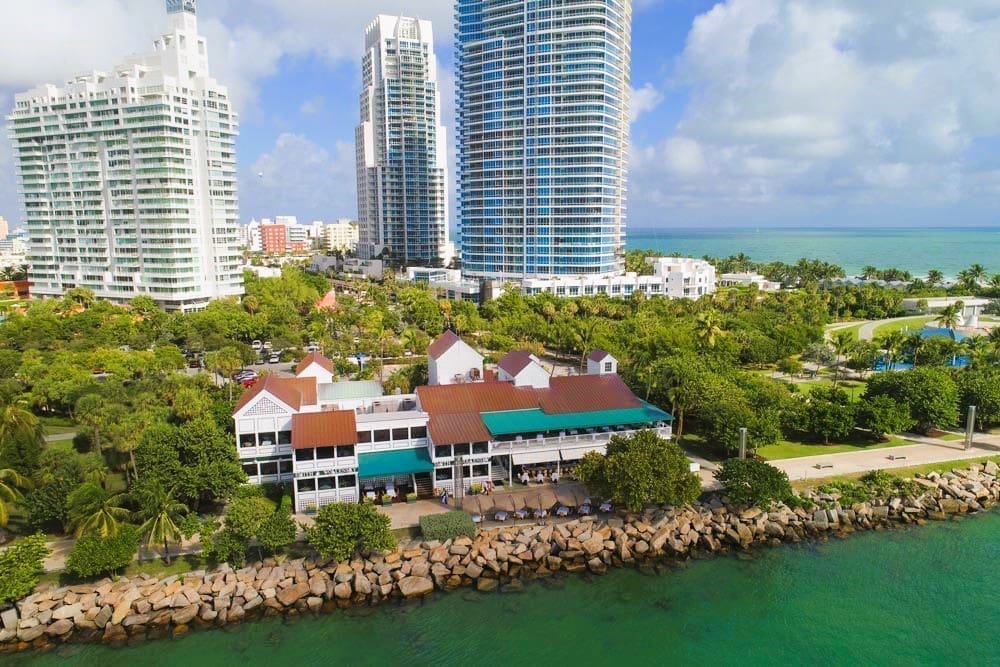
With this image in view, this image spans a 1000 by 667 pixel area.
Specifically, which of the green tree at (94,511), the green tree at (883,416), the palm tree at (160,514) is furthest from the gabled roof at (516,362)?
the green tree at (94,511)

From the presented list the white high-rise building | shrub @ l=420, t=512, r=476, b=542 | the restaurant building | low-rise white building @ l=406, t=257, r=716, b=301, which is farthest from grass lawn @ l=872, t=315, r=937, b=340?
the white high-rise building

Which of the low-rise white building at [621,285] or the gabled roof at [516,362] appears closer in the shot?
the gabled roof at [516,362]

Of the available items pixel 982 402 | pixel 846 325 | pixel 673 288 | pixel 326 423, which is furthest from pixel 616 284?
pixel 326 423

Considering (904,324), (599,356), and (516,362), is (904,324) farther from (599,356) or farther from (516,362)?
(516,362)

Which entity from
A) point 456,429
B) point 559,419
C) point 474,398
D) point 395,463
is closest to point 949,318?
point 559,419

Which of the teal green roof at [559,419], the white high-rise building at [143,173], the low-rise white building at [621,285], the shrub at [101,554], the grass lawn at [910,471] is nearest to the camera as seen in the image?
the shrub at [101,554]

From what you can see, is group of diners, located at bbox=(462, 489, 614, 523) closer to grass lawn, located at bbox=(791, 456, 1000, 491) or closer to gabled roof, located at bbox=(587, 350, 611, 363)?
grass lawn, located at bbox=(791, 456, 1000, 491)

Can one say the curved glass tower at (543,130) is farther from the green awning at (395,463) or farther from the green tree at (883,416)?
the green awning at (395,463)
